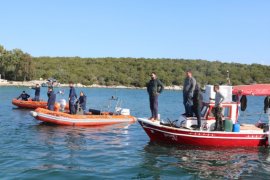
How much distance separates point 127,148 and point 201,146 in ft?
10.5

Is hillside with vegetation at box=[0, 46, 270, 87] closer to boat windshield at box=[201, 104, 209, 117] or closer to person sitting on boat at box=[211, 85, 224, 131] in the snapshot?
boat windshield at box=[201, 104, 209, 117]

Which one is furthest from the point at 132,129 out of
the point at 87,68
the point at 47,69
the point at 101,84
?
the point at 87,68

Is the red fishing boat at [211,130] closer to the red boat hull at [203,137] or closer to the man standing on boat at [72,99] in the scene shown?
the red boat hull at [203,137]

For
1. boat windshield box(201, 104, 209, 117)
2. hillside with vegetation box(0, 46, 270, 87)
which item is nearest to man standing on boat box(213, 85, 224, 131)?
boat windshield box(201, 104, 209, 117)

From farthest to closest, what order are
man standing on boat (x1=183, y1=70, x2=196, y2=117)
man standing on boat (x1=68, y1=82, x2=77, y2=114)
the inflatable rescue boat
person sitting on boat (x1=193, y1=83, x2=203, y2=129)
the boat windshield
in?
man standing on boat (x1=68, y1=82, x2=77, y2=114), the inflatable rescue boat, the boat windshield, man standing on boat (x1=183, y1=70, x2=196, y2=117), person sitting on boat (x1=193, y1=83, x2=203, y2=129)

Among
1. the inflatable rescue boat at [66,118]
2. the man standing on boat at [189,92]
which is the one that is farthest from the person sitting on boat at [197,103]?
the inflatable rescue boat at [66,118]

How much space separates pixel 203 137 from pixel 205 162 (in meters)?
2.54

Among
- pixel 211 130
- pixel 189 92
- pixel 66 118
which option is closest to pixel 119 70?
pixel 66 118

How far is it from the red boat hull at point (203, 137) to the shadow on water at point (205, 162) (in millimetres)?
272

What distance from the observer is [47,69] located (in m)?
131

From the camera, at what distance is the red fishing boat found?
16.8 m

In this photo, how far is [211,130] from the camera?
1725cm

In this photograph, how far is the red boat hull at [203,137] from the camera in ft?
54.9

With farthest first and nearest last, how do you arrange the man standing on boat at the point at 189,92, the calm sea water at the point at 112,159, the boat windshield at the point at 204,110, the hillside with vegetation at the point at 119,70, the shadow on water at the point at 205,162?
the hillside with vegetation at the point at 119,70, the boat windshield at the point at 204,110, the man standing on boat at the point at 189,92, the shadow on water at the point at 205,162, the calm sea water at the point at 112,159
